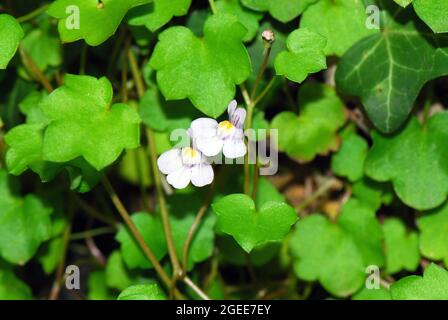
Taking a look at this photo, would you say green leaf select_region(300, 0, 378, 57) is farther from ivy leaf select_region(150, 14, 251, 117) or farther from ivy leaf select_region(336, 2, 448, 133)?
ivy leaf select_region(150, 14, 251, 117)

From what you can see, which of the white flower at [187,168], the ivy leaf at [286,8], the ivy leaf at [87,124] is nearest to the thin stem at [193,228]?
the white flower at [187,168]

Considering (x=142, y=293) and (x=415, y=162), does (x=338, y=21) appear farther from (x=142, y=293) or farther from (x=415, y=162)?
(x=142, y=293)

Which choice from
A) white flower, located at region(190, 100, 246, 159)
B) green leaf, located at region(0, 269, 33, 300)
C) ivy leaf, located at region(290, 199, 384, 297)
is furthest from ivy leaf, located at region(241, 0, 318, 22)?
green leaf, located at region(0, 269, 33, 300)

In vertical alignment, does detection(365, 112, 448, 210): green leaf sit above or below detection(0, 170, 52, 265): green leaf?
above

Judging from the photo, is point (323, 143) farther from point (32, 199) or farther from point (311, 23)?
point (32, 199)

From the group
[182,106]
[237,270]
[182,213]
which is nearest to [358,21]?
[182,106]

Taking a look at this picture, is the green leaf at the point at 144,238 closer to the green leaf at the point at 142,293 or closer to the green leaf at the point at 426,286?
the green leaf at the point at 142,293
